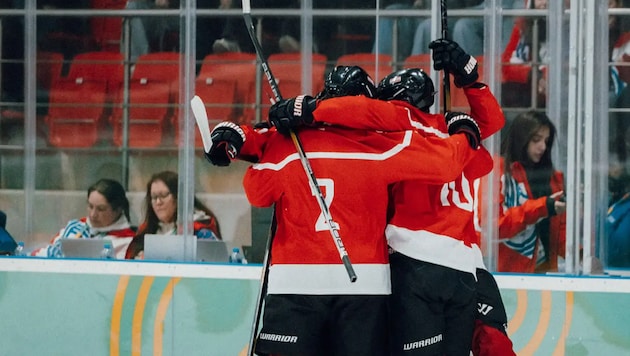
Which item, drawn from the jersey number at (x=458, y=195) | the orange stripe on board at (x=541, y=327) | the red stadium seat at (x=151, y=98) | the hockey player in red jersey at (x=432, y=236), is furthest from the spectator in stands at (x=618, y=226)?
the red stadium seat at (x=151, y=98)

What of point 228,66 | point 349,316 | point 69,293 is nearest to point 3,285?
point 69,293

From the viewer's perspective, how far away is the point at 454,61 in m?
3.47

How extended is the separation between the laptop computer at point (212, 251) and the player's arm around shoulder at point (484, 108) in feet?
4.29

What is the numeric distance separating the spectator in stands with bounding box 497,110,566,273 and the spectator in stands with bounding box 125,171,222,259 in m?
1.03

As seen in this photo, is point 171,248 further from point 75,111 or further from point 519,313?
point 519,313

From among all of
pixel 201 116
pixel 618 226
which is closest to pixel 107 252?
pixel 201 116

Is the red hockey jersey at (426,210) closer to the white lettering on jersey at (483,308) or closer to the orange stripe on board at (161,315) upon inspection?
the white lettering on jersey at (483,308)

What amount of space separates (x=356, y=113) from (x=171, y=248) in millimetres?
1504

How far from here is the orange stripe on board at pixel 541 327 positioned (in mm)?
4160

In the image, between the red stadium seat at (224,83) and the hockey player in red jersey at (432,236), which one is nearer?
the hockey player in red jersey at (432,236)

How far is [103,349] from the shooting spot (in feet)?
14.6

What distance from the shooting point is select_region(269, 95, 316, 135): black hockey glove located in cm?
327

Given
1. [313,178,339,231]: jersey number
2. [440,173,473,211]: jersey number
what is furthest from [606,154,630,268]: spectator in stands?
[313,178,339,231]: jersey number

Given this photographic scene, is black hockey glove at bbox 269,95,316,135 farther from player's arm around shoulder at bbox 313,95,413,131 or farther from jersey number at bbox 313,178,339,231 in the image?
jersey number at bbox 313,178,339,231
